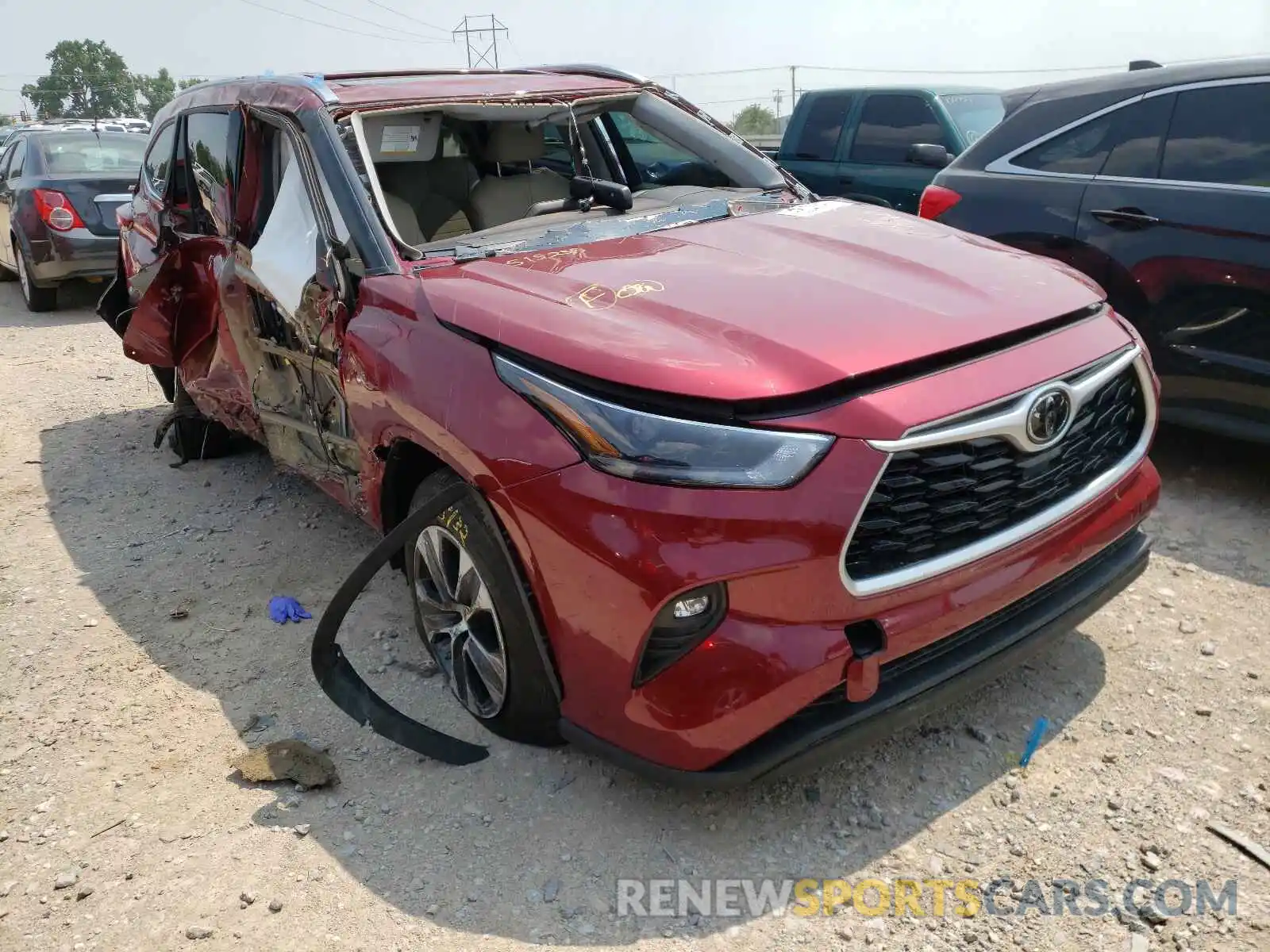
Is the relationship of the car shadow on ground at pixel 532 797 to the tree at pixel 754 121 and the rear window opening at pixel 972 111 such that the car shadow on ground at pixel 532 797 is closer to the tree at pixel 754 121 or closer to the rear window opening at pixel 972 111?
the rear window opening at pixel 972 111

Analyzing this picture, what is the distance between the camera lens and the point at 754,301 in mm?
2568

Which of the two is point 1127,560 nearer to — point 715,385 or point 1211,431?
point 715,385

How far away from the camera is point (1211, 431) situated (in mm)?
4066

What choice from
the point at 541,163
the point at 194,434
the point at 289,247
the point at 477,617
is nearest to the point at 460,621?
the point at 477,617

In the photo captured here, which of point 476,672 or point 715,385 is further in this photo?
point 476,672

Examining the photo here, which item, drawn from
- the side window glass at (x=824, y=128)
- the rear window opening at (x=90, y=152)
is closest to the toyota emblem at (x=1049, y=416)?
the side window glass at (x=824, y=128)

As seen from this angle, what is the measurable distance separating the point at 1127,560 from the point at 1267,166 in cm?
214

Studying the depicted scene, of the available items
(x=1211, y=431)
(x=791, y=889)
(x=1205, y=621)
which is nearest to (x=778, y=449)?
(x=791, y=889)

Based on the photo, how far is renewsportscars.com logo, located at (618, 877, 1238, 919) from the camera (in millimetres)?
2242

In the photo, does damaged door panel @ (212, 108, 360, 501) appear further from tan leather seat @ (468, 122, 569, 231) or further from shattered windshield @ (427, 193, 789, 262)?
tan leather seat @ (468, 122, 569, 231)

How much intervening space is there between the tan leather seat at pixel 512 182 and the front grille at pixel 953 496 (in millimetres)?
2192

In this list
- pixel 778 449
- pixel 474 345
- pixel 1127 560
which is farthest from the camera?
pixel 1127 560

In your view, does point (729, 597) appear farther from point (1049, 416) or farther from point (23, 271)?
point (23, 271)

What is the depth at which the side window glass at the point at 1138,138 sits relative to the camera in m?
4.30
